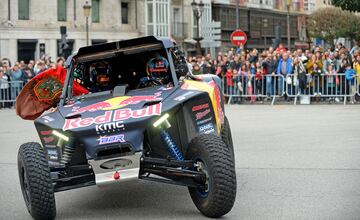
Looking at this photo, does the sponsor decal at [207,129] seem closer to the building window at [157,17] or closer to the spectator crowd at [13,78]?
the spectator crowd at [13,78]

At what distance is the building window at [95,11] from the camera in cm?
5219

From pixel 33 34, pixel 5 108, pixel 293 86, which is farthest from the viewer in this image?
pixel 33 34

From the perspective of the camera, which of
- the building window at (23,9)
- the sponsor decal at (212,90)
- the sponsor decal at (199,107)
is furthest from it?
the building window at (23,9)

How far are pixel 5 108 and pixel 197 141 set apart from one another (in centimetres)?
2204

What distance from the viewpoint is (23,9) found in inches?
1858

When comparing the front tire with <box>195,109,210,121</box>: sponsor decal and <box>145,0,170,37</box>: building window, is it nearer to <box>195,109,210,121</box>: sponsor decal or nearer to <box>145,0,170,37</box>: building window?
<box>195,109,210,121</box>: sponsor decal

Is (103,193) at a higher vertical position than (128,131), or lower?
lower

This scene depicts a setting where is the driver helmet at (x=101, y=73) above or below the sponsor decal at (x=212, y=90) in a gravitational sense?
above

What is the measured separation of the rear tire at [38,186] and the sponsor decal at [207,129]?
69.6 inches

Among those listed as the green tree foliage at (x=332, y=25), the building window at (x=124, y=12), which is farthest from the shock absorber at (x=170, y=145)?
the green tree foliage at (x=332, y=25)

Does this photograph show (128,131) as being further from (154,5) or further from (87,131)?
(154,5)

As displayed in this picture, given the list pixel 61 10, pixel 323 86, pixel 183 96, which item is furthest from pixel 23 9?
pixel 183 96

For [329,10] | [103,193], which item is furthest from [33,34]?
[103,193]

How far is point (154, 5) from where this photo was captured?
57.7 meters
